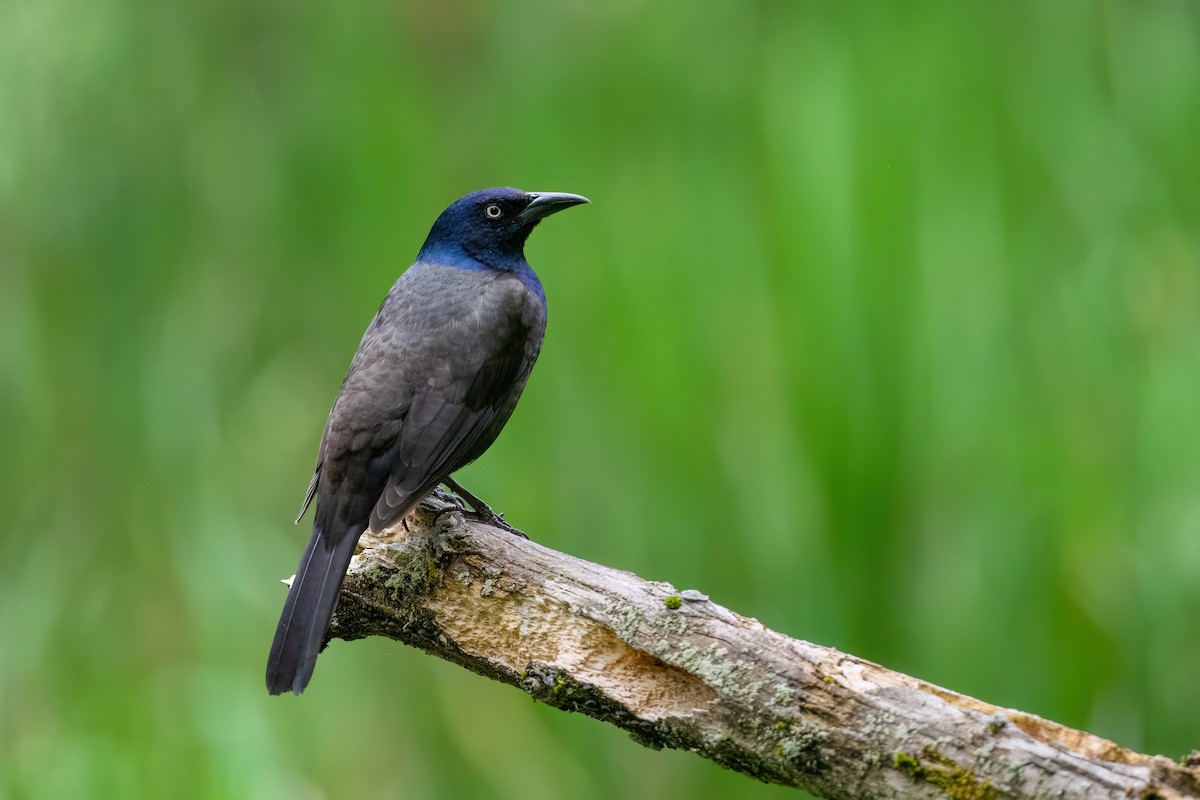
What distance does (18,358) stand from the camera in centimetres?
464

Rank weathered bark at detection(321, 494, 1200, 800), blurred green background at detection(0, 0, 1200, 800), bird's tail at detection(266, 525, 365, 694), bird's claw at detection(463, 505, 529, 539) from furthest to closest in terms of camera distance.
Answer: blurred green background at detection(0, 0, 1200, 800), bird's claw at detection(463, 505, 529, 539), bird's tail at detection(266, 525, 365, 694), weathered bark at detection(321, 494, 1200, 800)

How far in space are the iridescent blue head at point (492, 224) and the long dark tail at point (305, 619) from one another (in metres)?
1.25

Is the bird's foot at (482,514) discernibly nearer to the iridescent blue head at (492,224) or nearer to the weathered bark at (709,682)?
the weathered bark at (709,682)

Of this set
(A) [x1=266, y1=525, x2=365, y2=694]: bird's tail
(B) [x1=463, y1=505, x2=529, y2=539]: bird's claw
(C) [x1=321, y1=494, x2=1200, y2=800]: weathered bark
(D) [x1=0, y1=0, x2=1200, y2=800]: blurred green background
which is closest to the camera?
(C) [x1=321, y1=494, x2=1200, y2=800]: weathered bark

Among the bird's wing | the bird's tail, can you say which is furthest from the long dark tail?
the bird's wing

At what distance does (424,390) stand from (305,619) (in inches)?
28.8

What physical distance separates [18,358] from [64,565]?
81 cm

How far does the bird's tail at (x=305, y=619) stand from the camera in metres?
2.67

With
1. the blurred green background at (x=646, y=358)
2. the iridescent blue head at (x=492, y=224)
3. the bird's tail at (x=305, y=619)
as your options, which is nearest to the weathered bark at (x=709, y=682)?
the bird's tail at (x=305, y=619)

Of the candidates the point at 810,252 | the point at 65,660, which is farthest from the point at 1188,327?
the point at 65,660

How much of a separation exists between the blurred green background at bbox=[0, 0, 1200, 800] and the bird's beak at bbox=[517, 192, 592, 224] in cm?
51

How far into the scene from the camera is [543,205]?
12.3ft

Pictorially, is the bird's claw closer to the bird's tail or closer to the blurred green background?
the bird's tail

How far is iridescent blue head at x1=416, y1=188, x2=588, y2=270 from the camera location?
375 cm
